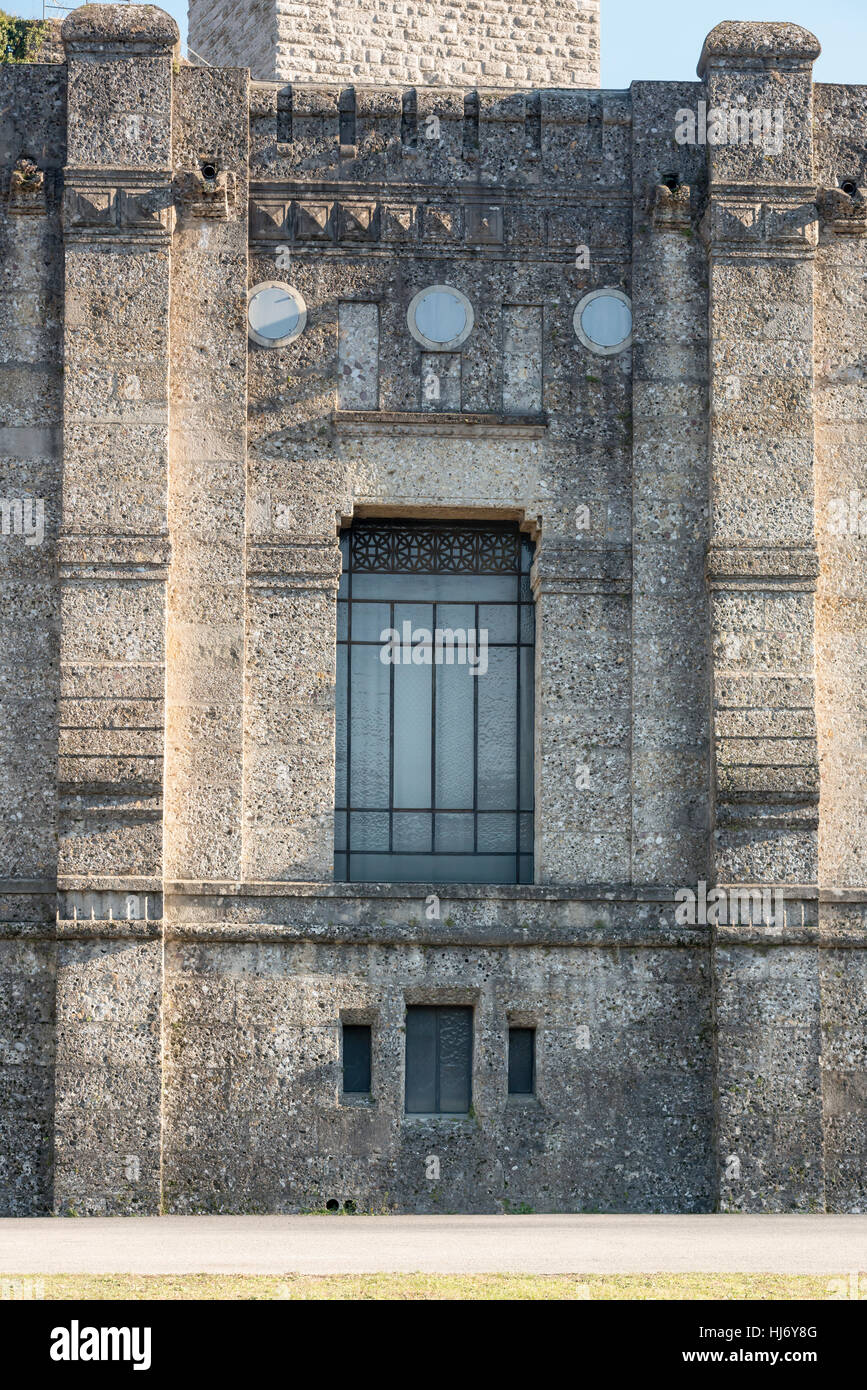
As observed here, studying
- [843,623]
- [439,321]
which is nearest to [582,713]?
[843,623]

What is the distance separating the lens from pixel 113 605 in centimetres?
1595

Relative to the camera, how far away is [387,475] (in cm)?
1655

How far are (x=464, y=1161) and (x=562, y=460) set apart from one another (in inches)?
238

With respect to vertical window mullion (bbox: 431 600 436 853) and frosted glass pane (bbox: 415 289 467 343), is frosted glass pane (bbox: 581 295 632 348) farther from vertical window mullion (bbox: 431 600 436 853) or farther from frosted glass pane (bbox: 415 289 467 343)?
vertical window mullion (bbox: 431 600 436 853)

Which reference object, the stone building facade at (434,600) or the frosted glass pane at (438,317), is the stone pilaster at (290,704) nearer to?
the stone building facade at (434,600)

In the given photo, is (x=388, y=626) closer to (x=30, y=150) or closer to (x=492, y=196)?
(x=492, y=196)

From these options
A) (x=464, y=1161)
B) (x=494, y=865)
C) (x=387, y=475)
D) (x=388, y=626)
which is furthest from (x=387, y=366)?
(x=464, y=1161)

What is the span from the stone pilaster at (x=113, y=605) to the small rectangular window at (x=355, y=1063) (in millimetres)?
1591

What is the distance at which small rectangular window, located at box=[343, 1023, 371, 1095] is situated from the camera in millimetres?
15984

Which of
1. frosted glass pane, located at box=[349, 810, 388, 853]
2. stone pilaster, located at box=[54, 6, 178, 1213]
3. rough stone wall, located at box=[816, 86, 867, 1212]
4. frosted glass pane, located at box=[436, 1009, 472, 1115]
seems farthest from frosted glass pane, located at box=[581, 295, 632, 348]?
frosted glass pane, located at box=[436, 1009, 472, 1115]

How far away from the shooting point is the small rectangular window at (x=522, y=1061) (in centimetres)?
1602

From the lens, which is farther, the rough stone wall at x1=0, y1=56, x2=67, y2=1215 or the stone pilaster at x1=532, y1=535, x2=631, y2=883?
the stone pilaster at x1=532, y1=535, x2=631, y2=883

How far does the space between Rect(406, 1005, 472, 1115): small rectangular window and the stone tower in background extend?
1145cm

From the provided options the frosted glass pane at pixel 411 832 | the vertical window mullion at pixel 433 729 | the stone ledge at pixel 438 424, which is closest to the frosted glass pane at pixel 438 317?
the stone ledge at pixel 438 424
